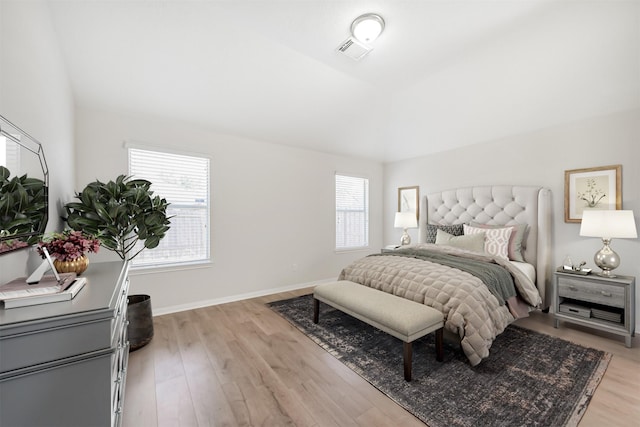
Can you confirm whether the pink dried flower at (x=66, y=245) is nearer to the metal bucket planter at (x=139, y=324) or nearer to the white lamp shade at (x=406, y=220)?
the metal bucket planter at (x=139, y=324)

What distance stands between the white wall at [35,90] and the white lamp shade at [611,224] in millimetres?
4287

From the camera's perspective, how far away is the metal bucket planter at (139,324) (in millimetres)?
2346

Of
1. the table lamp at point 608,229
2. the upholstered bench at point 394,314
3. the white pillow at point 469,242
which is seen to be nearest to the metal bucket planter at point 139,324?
the upholstered bench at point 394,314

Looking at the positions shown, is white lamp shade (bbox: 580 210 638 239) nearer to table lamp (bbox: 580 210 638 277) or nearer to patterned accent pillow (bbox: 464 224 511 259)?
table lamp (bbox: 580 210 638 277)

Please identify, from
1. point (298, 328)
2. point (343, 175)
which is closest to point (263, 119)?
point (343, 175)

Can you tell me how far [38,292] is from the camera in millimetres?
985

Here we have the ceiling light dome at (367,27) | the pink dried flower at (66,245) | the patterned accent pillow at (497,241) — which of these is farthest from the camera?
the patterned accent pillow at (497,241)

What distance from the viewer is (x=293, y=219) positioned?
14.0ft

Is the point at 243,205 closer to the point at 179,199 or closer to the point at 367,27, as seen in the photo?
the point at 179,199

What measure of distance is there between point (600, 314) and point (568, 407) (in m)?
1.52

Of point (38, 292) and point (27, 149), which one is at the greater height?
point (27, 149)

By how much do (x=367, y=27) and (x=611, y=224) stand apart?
9.64 ft

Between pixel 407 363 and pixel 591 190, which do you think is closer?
pixel 407 363

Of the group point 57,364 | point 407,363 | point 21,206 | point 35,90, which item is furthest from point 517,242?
point 35,90
